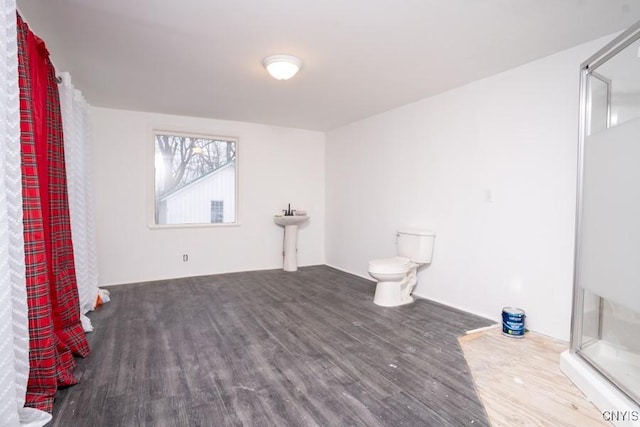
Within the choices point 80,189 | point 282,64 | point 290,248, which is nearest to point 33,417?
point 80,189

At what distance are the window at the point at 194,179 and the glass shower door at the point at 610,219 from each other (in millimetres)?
4188

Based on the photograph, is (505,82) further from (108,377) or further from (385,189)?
(108,377)

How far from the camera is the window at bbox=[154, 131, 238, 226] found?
4.52m

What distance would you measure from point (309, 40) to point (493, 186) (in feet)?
6.77

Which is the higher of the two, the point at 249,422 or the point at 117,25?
the point at 117,25

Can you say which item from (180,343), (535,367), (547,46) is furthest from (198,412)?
(547,46)

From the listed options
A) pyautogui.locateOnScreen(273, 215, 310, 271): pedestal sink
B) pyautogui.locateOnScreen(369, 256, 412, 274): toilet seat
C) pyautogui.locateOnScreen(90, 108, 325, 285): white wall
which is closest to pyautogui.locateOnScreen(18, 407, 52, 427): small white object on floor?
pyautogui.locateOnScreen(369, 256, 412, 274): toilet seat

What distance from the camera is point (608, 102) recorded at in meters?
2.10

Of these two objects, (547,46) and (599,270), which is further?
(547,46)

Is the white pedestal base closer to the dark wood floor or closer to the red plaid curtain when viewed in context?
the dark wood floor

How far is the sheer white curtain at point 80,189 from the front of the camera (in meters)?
2.64

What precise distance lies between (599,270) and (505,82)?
71.3 inches

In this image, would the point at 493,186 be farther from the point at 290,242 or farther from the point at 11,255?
the point at 11,255

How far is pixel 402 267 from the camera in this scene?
3293 mm
